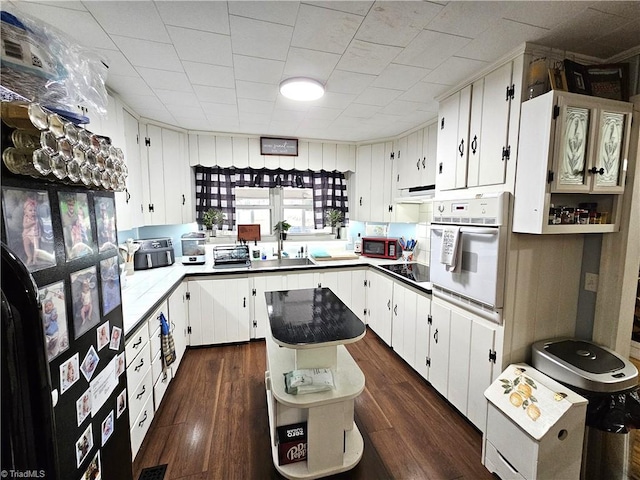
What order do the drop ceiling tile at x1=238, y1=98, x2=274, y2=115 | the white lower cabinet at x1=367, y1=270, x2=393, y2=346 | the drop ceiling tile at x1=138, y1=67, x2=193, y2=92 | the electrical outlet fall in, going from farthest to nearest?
the white lower cabinet at x1=367, y1=270, x2=393, y2=346
the drop ceiling tile at x1=238, y1=98, x2=274, y2=115
the drop ceiling tile at x1=138, y1=67, x2=193, y2=92
the electrical outlet

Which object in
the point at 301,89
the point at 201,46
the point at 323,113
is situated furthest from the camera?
the point at 323,113

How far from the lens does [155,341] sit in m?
2.00

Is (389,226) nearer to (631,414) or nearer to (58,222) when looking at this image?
(631,414)

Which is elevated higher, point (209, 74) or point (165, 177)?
point (209, 74)

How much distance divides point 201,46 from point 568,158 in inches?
83.5

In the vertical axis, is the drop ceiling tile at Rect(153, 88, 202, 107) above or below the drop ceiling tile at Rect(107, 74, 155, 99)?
above

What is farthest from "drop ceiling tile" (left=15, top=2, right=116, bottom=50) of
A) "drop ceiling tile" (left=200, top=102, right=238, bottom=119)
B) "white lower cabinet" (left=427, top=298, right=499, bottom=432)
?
"white lower cabinet" (left=427, top=298, right=499, bottom=432)

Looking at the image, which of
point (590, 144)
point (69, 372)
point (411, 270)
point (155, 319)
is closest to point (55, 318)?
point (69, 372)

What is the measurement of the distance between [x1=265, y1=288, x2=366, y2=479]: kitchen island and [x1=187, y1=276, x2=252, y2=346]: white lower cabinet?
1.36 meters

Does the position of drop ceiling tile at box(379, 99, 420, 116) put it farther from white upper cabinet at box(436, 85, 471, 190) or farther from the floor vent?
the floor vent

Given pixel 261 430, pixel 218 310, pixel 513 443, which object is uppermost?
pixel 218 310

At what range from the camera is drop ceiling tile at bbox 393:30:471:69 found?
1489 mm

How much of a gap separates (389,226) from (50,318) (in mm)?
3670

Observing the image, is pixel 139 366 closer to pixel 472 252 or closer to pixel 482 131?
pixel 472 252
